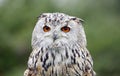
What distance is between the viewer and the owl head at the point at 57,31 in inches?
348

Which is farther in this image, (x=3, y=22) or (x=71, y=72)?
(x=3, y=22)

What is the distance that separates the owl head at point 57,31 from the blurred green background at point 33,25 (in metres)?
6.03

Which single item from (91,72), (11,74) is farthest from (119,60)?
(91,72)

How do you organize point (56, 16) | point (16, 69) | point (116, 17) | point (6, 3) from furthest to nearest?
point (116, 17) < point (6, 3) < point (16, 69) < point (56, 16)

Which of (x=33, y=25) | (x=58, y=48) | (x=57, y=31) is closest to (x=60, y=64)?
(x=58, y=48)

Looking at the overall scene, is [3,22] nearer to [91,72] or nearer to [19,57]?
[19,57]

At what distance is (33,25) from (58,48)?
27.9ft

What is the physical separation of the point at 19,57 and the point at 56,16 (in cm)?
835

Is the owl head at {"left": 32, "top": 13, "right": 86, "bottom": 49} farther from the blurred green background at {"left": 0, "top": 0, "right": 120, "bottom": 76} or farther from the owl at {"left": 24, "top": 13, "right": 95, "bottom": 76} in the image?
the blurred green background at {"left": 0, "top": 0, "right": 120, "bottom": 76}

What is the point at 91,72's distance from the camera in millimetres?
9047

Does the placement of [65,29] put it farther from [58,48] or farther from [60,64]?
[60,64]

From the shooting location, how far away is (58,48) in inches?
354

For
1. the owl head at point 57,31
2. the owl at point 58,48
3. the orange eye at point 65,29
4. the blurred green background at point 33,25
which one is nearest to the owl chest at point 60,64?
the owl at point 58,48

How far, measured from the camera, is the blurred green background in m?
16.3
